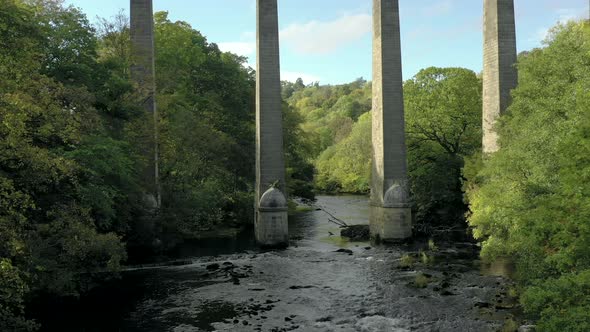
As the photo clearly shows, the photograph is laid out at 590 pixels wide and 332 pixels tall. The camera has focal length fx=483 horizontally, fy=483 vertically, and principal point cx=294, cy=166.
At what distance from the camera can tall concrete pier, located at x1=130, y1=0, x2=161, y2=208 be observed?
24938 mm

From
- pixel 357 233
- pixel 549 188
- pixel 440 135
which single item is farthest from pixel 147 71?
pixel 549 188

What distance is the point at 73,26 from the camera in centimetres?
2011

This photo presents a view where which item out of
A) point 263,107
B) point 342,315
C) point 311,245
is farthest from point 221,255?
point 342,315

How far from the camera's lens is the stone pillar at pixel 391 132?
28.9m

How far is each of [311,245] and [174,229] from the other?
26.4 feet

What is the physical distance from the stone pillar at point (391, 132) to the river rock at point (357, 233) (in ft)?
6.84

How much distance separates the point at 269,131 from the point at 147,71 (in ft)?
25.2

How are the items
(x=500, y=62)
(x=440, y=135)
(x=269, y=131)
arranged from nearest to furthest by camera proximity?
(x=500, y=62)
(x=269, y=131)
(x=440, y=135)

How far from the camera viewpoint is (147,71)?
27094mm

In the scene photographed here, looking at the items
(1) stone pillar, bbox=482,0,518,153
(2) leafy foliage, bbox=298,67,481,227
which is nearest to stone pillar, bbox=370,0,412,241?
(2) leafy foliage, bbox=298,67,481,227

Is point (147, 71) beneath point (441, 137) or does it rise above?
above

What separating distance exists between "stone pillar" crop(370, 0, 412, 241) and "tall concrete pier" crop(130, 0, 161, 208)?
13129mm

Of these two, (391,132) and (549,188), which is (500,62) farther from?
(549,188)

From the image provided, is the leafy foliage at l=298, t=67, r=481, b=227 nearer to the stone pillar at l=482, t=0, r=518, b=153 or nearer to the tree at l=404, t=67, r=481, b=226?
the tree at l=404, t=67, r=481, b=226
